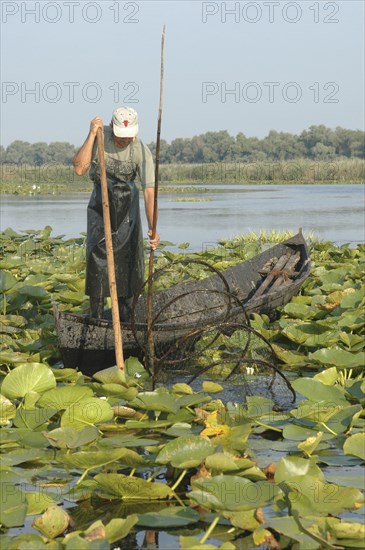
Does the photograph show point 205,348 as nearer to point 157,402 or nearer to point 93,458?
point 157,402

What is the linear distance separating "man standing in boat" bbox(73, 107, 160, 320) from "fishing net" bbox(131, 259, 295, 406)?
21cm

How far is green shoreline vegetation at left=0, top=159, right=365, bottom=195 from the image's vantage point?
157 ft

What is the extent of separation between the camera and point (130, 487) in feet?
10.0

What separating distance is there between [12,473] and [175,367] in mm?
2200

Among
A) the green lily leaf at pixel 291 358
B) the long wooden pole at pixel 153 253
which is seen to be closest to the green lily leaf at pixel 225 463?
the long wooden pole at pixel 153 253

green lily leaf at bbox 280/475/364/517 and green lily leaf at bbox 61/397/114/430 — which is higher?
green lily leaf at bbox 61/397/114/430

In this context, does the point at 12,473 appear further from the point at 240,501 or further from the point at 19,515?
the point at 240,501

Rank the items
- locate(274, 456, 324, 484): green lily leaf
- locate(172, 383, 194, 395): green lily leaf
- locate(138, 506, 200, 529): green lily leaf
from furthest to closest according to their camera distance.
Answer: locate(172, 383, 194, 395): green lily leaf → locate(274, 456, 324, 484): green lily leaf → locate(138, 506, 200, 529): green lily leaf

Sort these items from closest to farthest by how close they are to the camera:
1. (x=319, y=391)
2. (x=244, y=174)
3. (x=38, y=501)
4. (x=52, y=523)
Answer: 1. (x=52, y=523)
2. (x=38, y=501)
3. (x=319, y=391)
4. (x=244, y=174)

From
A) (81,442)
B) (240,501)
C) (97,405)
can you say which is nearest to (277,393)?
(97,405)

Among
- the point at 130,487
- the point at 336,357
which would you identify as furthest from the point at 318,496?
the point at 336,357

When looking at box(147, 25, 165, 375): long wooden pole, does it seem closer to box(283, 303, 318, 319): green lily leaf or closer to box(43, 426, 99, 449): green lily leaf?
box(43, 426, 99, 449): green lily leaf

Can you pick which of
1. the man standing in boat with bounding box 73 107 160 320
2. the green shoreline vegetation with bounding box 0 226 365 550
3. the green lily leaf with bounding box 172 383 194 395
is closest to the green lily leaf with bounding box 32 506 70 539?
the green shoreline vegetation with bounding box 0 226 365 550

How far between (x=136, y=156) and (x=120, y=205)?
313 millimetres
